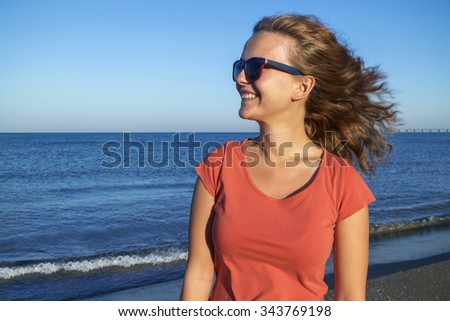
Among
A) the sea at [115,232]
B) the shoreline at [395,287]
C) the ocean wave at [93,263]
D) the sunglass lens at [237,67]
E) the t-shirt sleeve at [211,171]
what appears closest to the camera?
the t-shirt sleeve at [211,171]

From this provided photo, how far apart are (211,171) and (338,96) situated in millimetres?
917

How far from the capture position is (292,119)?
Result: 8.20 feet

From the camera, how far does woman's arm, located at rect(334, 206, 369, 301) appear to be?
7.02ft

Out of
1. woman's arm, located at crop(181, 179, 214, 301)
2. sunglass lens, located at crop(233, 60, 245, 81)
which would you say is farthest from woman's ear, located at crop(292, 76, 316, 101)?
woman's arm, located at crop(181, 179, 214, 301)

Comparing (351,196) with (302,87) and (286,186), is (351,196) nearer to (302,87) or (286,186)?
(286,186)

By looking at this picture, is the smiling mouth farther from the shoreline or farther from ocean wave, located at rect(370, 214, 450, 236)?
ocean wave, located at rect(370, 214, 450, 236)

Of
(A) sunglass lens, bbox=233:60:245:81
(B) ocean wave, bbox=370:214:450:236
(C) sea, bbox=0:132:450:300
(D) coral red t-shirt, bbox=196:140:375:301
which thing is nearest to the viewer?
(D) coral red t-shirt, bbox=196:140:375:301

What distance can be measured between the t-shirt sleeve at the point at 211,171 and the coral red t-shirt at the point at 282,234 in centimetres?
7

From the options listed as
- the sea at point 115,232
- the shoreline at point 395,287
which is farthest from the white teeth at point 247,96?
the shoreline at point 395,287

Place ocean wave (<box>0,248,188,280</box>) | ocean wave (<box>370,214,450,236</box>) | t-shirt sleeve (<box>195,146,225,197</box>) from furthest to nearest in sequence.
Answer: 1. ocean wave (<box>370,214,450,236</box>)
2. ocean wave (<box>0,248,188,280</box>)
3. t-shirt sleeve (<box>195,146,225,197</box>)

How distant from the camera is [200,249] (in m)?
2.32

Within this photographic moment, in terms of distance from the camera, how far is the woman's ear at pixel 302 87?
2.45 m

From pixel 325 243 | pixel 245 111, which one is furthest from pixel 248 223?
pixel 245 111

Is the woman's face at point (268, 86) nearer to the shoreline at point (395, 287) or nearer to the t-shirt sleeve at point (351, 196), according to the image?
the t-shirt sleeve at point (351, 196)
